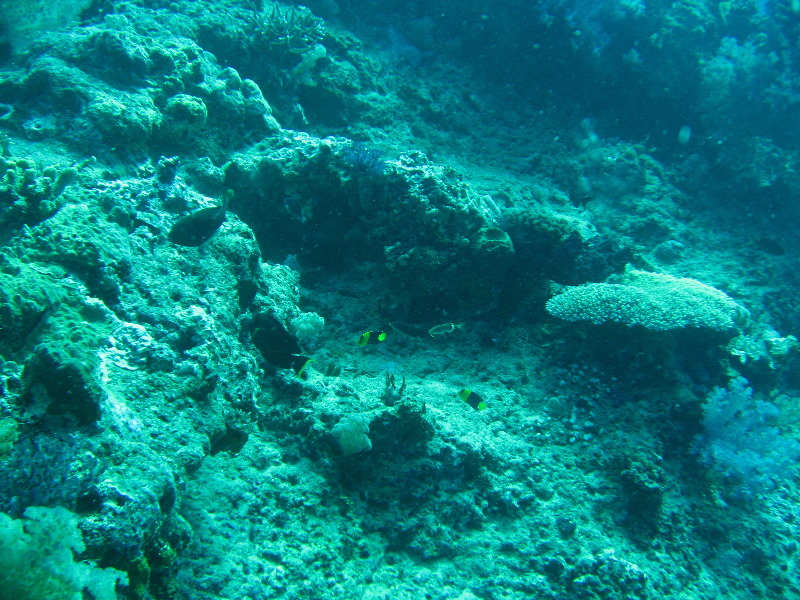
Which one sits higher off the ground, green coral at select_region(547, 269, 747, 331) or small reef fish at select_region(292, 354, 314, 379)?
green coral at select_region(547, 269, 747, 331)

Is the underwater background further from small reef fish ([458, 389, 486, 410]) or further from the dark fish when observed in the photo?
small reef fish ([458, 389, 486, 410])

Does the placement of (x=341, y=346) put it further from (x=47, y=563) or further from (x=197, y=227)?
(x=47, y=563)

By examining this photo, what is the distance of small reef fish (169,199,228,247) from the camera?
409 cm

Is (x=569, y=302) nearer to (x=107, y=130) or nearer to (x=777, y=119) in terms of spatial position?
(x=107, y=130)

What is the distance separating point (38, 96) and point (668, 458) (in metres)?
7.78

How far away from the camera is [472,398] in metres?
3.91

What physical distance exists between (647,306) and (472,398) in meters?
2.55

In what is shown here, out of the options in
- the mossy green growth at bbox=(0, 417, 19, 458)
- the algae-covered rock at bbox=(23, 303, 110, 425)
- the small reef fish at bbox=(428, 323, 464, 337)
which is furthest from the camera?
the small reef fish at bbox=(428, 323, 464, 337)

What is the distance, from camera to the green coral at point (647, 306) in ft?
15.8

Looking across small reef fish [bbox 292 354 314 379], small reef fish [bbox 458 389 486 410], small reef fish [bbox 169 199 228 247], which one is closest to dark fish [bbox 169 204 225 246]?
small reef fish [bbox 169 199 228 247]

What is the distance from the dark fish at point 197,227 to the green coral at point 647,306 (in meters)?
3.92

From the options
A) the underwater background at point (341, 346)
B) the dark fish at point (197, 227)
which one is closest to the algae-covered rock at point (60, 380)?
the underwater background at point (341, 346)

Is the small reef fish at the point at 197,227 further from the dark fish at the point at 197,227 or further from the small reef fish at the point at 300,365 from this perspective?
the small reef fish at the point at 300,365

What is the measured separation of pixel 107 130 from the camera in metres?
4.50
